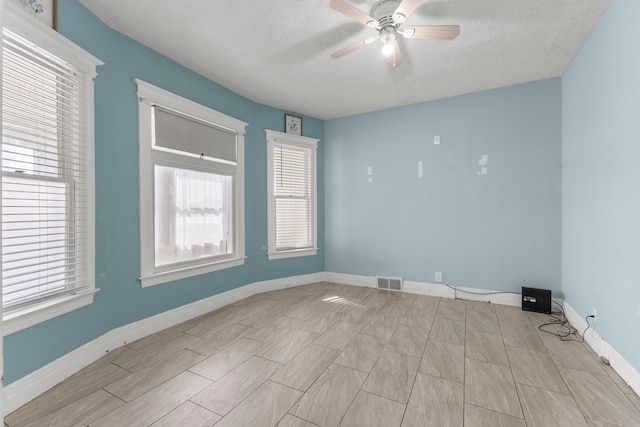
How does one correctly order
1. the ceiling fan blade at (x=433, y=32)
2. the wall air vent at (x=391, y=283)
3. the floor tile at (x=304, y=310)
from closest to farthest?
1. the ceiling fan blade at (x=433, y=32)
2. the floor tile at (x=304, y=310)
3. the wall air vent at (x=391, y=283)

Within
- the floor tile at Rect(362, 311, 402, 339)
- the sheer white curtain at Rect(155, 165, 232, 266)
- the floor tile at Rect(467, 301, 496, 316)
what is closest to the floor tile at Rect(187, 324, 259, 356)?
the sheer white curtain at Rect(155, 165, 232, 266)

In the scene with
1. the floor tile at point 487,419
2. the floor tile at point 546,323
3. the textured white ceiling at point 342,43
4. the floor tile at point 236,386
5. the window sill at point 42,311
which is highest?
the textured white ceiling at point 342,43

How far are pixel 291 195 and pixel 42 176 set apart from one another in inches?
112

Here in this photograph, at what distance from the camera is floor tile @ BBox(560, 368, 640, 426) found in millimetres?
1733

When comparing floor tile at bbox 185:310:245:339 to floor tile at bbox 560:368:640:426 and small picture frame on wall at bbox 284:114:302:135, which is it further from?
floor tile at bbox 560:368:640:426

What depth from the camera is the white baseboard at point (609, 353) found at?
193 cm

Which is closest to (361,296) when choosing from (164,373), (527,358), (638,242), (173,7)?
(527,358)

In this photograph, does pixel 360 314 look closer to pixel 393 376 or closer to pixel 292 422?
pixel 393 376

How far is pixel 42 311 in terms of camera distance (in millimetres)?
1919

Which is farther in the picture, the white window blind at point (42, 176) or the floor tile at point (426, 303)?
the floor tile at point (426, 303)

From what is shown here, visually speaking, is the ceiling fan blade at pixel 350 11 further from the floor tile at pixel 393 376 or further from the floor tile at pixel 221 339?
the floor tile at pixel 221 339

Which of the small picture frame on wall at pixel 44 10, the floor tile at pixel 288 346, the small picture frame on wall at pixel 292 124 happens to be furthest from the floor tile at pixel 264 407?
the small picture frame on wall at pixel 292 124

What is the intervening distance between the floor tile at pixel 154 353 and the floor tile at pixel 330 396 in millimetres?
1253

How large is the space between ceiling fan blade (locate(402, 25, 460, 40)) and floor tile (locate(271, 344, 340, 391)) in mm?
2578
